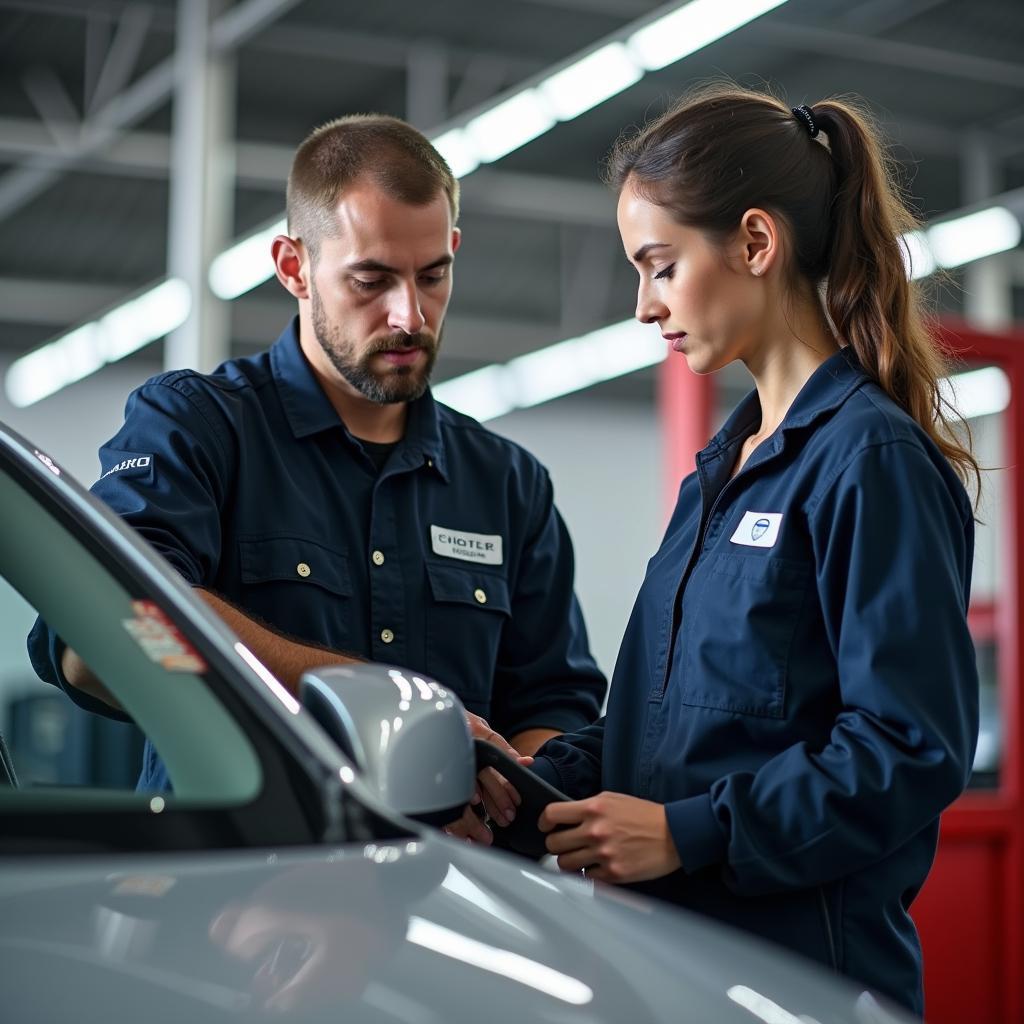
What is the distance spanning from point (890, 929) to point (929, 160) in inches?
367

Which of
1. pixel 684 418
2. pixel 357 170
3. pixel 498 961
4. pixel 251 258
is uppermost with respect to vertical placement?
pixel 251 258

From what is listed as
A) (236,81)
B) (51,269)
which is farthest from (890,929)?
(51,269)

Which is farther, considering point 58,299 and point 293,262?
point 58,299

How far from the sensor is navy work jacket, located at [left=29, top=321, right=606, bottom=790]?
2119 millimetres

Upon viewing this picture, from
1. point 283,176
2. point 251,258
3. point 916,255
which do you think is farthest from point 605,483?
point 916,255

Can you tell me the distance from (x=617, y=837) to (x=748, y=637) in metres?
0.25

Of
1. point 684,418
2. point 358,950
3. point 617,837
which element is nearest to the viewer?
point 358,950

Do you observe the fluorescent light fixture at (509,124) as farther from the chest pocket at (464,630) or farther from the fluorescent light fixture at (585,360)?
the fluorescent light fixture at (585,360)

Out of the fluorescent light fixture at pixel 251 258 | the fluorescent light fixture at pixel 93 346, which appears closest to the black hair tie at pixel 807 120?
the fluorescent light fixture at pixel 251 258

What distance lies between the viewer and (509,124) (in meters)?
6.00

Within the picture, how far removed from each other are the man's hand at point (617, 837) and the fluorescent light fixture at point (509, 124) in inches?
180

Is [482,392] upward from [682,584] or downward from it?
upward

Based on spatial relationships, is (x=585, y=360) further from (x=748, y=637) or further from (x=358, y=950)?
(x=358, y=950)

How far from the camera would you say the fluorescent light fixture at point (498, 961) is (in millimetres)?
993
